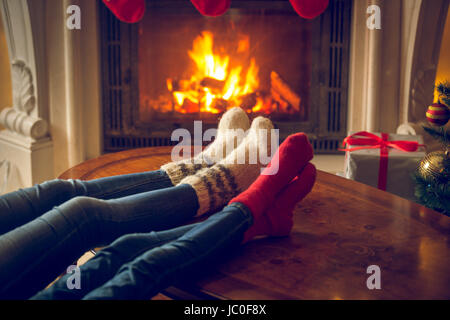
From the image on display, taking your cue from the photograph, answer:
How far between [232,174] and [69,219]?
361 millimetres

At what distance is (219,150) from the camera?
1188 millimetres

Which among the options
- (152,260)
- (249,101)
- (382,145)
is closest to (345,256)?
(152,260)

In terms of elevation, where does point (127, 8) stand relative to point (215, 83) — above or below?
above

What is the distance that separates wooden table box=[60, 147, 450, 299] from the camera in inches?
25.6

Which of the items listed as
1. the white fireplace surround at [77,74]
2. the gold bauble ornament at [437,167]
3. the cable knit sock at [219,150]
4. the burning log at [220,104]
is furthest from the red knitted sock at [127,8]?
the burning log at [220,104]

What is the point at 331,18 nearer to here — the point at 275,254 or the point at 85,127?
the point at 85,127

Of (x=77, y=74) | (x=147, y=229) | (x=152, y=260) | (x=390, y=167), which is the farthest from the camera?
(x=77, y=74)

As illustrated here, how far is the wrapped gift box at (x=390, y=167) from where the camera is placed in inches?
57.5

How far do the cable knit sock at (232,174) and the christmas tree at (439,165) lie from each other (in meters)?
0.47

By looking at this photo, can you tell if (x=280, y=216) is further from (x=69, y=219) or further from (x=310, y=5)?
(x=310, y=5)

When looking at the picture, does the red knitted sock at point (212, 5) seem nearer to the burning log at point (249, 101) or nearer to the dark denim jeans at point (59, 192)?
the dark denim jeans at point (59, 192)

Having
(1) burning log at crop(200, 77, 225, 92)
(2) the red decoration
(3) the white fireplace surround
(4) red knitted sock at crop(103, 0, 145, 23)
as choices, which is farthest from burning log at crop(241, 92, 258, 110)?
(2) the red decoration

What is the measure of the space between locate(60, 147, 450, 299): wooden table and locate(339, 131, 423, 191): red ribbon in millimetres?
429

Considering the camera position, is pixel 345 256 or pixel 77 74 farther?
pixel 77 74
